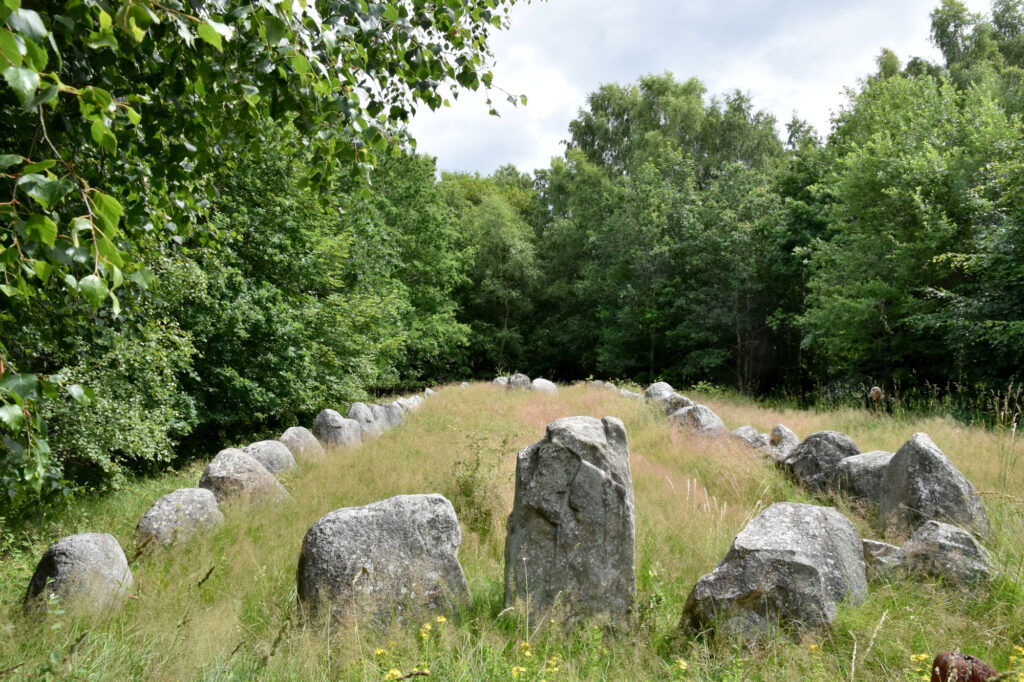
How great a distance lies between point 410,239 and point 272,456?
19.7m

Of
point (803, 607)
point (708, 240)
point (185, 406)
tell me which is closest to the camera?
point (803, 607)

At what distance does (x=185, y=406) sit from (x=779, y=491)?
36.9 ft

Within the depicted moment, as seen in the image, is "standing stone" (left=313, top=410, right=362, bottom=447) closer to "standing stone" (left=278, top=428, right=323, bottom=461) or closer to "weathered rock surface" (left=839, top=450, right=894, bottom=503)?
"standing stone" (left=278, top=428, right=323, bottom=461)

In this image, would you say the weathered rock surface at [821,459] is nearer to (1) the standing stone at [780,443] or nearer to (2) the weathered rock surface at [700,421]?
(1) the standing stone at [780,443]

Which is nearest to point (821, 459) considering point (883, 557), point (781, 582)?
point (883, 557)

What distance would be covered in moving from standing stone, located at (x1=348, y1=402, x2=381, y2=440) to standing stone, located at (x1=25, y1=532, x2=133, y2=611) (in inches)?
269

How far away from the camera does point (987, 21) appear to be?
2514cm

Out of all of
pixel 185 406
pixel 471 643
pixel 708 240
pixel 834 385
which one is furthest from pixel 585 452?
pixel 708 240

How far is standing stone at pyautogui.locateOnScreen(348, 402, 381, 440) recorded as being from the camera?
36.1 ft

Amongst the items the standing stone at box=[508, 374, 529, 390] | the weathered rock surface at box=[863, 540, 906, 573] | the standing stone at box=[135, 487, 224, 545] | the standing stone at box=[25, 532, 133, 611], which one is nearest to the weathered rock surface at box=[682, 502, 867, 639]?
the weathered rock surface at box=[863, 540, 906, 573]

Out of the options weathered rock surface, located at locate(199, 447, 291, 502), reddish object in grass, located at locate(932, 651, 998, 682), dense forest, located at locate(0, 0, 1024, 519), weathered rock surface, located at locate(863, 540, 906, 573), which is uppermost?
dense forest, located at locate(0, 0, 1024, 519)

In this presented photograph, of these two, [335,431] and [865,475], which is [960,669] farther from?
[335,431]

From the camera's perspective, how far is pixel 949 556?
3.66 m

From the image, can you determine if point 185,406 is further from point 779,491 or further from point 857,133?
point 857,133
